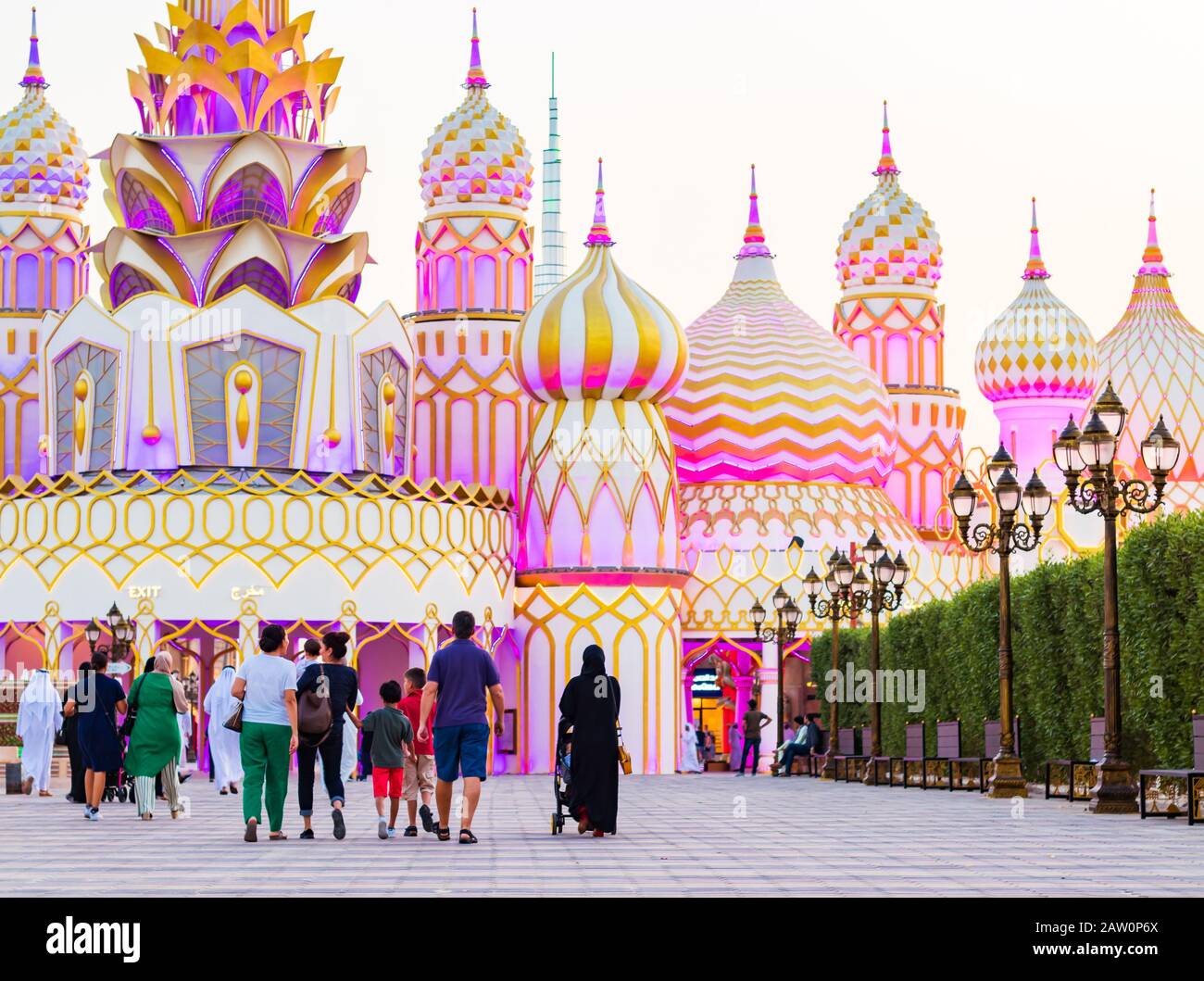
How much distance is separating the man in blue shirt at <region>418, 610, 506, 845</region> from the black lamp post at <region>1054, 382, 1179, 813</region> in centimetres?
619

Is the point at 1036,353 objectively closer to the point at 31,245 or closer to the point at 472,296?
the point at 472,296

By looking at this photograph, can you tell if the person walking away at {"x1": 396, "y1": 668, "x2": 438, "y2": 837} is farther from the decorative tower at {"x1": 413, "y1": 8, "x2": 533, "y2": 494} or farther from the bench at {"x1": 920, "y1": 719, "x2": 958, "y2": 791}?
the decorative tower at {"x1": 413, "y1": 8, "x2": 533, "y2": 494}

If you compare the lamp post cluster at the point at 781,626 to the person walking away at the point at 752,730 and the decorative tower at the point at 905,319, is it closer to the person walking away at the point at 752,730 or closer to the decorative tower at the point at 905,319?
the person walking away at the point at 752,730

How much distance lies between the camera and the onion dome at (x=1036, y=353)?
55.9 m

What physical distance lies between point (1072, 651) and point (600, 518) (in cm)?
1896

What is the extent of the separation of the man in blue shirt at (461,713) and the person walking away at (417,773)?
2.71ft

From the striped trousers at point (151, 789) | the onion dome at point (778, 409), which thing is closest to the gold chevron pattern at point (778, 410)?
the onion dome at point (778, 409)

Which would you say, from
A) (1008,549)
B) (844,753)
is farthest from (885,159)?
(1008,549)

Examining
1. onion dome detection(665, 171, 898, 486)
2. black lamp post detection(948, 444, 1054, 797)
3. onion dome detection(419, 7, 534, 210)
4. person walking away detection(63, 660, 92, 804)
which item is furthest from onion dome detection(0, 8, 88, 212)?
black lamp post detection(948, 444, 1054, 797)

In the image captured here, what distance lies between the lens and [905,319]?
56750 mm
